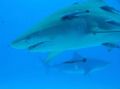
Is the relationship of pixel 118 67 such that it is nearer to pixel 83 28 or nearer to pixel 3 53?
pixel 3 53

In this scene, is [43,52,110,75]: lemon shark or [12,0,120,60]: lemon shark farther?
[43,52,110,75]: lemon shark

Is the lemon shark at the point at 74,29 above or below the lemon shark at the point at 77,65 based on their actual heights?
below

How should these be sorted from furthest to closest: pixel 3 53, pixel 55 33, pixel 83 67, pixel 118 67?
pixel 118 67 < pixel 3 53 < pixel 83 67 < pixel 55 33

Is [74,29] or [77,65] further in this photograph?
[77,65]

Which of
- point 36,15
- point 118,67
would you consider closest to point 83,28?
point 36,15

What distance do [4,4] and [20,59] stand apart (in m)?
3.17

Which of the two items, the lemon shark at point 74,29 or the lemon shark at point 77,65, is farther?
the lemon shark at point 77,65

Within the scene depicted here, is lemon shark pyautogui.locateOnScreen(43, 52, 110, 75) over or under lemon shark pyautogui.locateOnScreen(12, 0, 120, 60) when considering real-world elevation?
over

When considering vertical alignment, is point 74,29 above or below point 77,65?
below

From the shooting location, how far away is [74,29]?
91 centimetres

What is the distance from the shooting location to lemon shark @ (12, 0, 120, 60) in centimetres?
84

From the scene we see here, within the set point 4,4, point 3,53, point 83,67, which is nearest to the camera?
point 83,67

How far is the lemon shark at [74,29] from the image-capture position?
84 cm

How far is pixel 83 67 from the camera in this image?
11.7 feet
